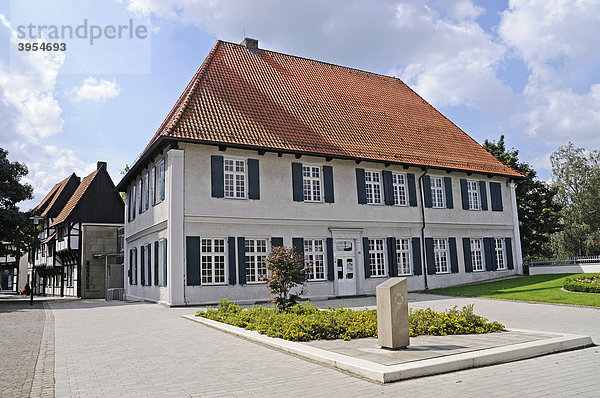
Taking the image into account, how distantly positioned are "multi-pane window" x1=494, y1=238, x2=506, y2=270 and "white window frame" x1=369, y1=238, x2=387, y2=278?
8.25 metres

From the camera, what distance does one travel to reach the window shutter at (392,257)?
23.7m

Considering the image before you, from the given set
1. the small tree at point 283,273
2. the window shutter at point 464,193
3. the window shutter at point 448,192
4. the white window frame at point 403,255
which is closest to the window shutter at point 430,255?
the white window frame at point 403,255

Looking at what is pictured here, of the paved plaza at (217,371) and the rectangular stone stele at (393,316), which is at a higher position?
the rectangular stone stele at (393,316)

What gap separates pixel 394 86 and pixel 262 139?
1356cm

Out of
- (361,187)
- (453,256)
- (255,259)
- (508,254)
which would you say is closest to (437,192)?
(453,256)

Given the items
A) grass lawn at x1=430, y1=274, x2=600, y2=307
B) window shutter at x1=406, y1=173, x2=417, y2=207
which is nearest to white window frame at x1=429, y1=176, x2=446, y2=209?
window shutter at x1=406, y1=173, x2=417, y2=207

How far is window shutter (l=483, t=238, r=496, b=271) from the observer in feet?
90.1

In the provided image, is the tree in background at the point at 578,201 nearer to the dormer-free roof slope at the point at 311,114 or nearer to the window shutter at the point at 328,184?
the dormer-free roof slope at the point at 311,114

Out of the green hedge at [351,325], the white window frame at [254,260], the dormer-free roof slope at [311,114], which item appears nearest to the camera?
the green hedge at [351,325]

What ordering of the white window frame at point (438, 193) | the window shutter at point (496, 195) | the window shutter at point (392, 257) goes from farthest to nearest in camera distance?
the window shutter at point (496, 195)
the white window frame at point (438, 193)
the window shutter at point (392, 257)

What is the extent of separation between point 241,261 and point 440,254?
11243 millimetres

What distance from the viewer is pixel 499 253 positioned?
93.2 ft

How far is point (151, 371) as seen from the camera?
743 centimetres

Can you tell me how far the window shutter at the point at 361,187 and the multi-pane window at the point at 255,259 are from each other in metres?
5.28
